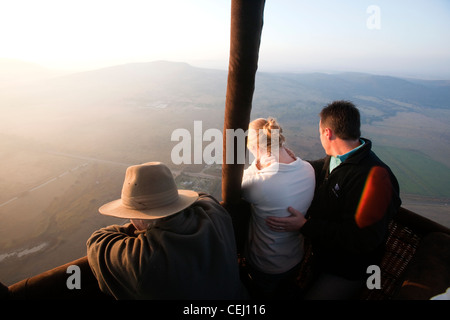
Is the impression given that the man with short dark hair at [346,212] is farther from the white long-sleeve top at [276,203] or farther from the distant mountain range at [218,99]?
the distant mountain range at [218,99]

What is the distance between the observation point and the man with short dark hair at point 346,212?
1267 millimetres

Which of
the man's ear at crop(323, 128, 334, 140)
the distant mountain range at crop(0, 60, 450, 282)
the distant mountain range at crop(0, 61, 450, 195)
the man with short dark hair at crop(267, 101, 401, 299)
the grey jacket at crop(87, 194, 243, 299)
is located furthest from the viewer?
the distant mountain range at crop(0, 61, 450, 195)

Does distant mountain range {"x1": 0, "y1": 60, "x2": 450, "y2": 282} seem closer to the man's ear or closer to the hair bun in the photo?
the man's ear

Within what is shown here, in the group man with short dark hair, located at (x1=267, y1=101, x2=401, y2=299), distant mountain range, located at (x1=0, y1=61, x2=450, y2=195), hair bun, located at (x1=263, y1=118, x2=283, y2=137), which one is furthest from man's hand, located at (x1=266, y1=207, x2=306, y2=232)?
distant mountain range, located at (x1=0, y1=61, x2=450, y2=195)

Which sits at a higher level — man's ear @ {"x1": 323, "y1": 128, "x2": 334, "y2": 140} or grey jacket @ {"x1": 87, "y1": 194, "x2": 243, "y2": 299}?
man's ear @ {"x1": 323, "y1": 128, "x2": 334, "y2": 140}

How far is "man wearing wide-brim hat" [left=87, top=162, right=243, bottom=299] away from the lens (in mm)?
1002

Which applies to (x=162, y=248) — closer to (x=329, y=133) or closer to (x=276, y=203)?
(x=276, y=203)

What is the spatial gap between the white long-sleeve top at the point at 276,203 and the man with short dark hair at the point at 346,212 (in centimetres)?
9

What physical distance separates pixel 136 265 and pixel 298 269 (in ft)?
4.78

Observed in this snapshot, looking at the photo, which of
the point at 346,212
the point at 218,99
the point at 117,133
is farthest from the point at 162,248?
the point at 218,99

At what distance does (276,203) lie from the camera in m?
1.45

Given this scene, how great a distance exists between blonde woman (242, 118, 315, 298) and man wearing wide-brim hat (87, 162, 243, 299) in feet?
1.17

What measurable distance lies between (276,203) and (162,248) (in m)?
0.78

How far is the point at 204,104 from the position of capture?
72812 mm
